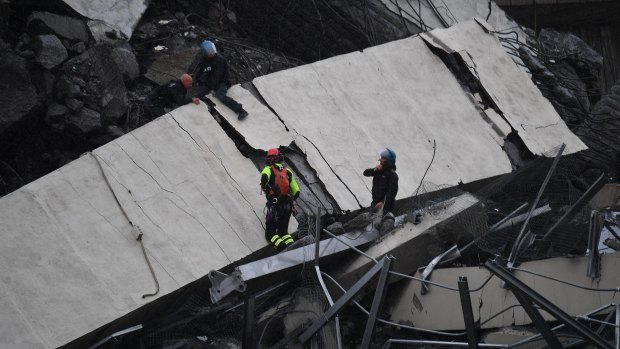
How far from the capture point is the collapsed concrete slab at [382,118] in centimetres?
1040

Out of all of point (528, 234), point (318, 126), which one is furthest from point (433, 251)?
point (318, 126)

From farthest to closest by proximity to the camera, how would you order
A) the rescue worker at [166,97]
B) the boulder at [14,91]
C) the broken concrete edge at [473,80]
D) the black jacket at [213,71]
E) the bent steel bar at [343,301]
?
the broken concrete edge at [473,80]
the black jacket at [213,71]
the rescue worker at [166,97]
the boulder at [14,91]
the bent steel bar at [343,301]

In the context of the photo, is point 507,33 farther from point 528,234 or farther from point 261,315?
point 261,315

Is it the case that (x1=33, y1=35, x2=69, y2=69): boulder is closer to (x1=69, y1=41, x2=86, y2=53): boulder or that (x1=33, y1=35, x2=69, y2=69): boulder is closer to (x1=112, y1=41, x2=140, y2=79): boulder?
(x1=69, y1=41, x2=86, y2=53): boulder

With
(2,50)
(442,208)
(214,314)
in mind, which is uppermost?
(442,208)

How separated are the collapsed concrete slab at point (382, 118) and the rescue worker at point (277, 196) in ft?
3.72

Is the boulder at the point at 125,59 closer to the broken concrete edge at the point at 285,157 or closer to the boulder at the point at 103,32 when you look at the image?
the boulder at the point at 103,32

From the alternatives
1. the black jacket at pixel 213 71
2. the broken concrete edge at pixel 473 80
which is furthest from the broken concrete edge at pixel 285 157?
the broken concrete edge at pixel 473 80

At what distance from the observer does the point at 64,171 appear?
888 cm

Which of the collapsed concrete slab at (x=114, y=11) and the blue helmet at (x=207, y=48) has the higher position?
the blue helmet at (x=207, y=48)

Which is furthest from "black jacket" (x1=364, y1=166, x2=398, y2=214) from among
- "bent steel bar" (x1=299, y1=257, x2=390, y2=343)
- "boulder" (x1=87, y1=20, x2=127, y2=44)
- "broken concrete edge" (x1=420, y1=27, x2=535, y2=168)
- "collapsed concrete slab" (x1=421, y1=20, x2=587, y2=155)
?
"boulder" (x1=87, y1=20, x2=127, y2=44)

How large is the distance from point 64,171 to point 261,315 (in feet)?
8.54

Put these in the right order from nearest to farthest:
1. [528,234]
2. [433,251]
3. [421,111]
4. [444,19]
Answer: [528,234], [433,251], [421,111], [444,19]

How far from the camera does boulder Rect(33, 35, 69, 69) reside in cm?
990
